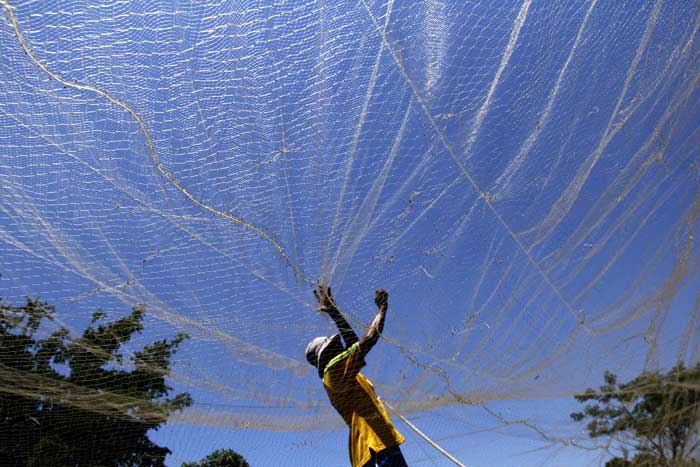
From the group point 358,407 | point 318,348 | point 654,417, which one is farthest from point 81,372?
point 654,417

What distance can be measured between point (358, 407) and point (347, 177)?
101cm

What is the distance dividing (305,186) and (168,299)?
0.85 meters

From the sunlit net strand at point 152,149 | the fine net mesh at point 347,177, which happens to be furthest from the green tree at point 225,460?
the sunlit net strand at point 152,149

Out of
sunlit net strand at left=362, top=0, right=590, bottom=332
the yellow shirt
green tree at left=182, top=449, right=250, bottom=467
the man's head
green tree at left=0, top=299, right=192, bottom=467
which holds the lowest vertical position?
the yellow shirt

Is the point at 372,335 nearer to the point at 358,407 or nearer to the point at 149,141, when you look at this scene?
the point at 358,407

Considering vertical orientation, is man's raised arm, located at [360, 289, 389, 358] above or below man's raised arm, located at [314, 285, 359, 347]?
below

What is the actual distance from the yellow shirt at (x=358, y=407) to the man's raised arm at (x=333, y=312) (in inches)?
7.0

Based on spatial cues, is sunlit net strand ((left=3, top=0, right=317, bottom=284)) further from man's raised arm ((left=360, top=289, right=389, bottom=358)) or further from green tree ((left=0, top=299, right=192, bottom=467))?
green tree ((left=0, top=299, right=192, bottom=467))

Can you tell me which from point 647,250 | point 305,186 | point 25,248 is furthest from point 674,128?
point 25,248

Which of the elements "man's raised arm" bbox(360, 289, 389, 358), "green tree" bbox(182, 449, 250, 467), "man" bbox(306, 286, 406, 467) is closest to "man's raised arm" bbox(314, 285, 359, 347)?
"man" bbox(306, 286, 406, 467)

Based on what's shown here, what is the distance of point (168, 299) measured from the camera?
2.61 meters

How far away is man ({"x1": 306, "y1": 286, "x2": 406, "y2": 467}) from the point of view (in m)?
2.36

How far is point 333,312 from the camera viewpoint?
2641 millimetres

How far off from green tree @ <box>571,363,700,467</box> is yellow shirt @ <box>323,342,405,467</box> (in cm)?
225
